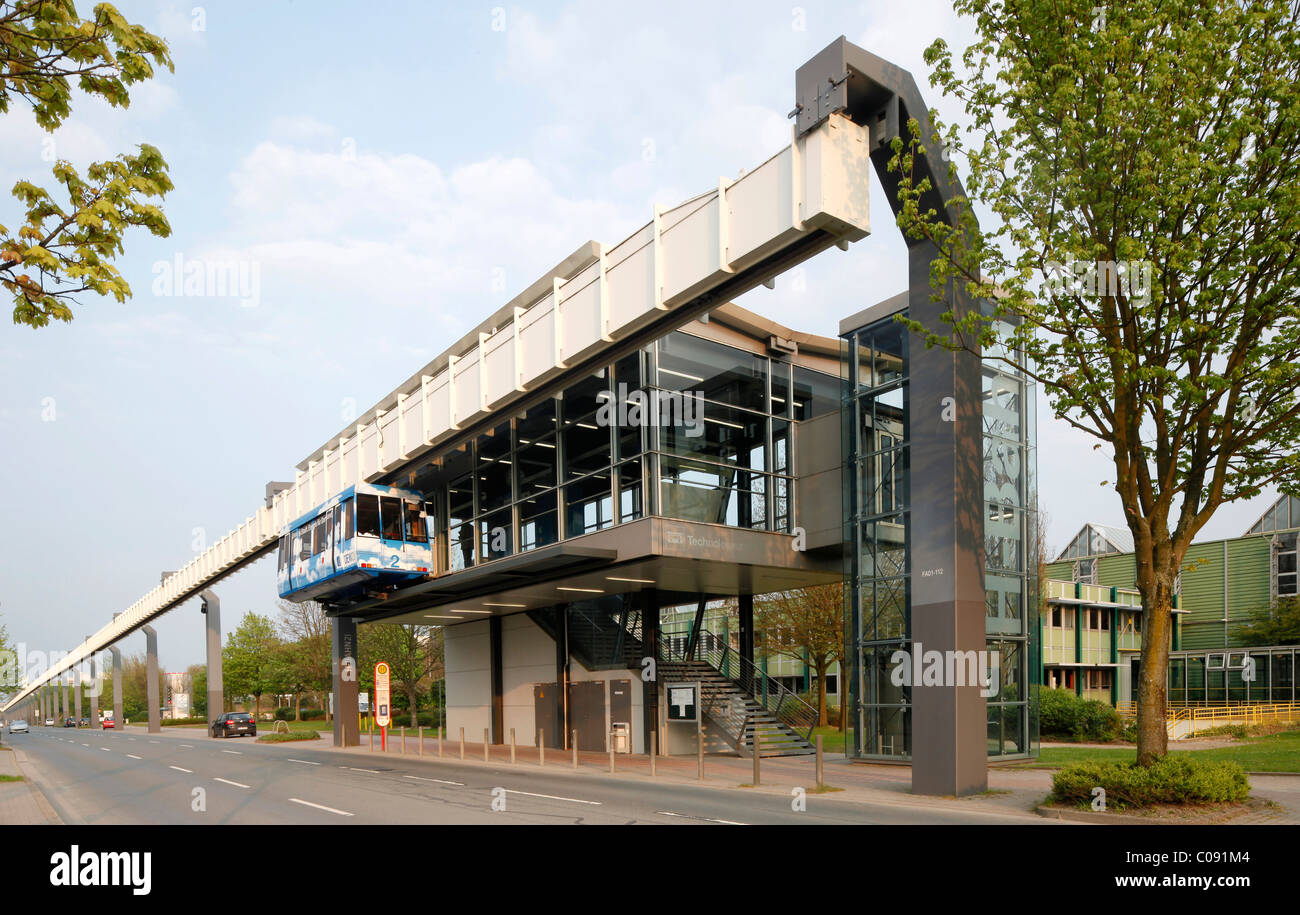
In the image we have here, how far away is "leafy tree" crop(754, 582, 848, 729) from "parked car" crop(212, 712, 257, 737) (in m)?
30.6

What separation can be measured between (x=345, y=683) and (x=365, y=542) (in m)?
13.2

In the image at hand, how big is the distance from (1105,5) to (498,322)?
56.0ft

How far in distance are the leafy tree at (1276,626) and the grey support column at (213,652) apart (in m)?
57.1

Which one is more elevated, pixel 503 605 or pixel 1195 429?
pixel 1195 429

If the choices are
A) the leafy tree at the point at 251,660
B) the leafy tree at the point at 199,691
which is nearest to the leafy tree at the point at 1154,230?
the leafy tree at the point at 251,660

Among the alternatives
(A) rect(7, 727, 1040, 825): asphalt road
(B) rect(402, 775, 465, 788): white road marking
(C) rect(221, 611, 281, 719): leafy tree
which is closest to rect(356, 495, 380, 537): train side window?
(A) rect(7, 727, 1040, 825): asphalt road

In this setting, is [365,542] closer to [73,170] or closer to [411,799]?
[411,799]

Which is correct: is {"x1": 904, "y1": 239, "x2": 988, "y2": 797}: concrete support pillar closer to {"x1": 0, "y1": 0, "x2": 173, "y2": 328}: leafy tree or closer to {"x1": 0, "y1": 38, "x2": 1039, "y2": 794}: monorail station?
{"x1": 0, "y1": 38, "x2": 1039, "y2": 794}: monorail station

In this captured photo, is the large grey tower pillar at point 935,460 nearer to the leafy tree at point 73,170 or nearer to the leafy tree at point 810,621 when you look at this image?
the leafy tree at point 73,170

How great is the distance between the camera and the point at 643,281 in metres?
17.7

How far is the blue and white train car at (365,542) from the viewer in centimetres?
2900

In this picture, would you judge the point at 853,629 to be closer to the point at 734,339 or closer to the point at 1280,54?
the point at 734,339
